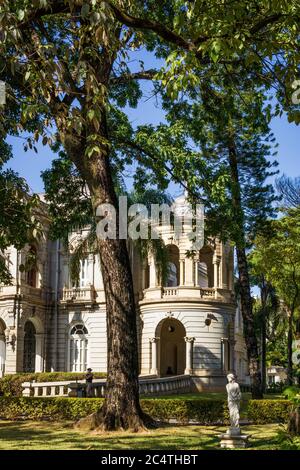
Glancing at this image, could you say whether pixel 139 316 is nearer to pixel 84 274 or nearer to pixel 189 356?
pixel 189 356

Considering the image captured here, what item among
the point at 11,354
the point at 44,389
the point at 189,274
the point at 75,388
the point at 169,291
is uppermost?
the point at 189,274

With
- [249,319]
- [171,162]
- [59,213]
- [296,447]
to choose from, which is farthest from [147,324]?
[296,447]

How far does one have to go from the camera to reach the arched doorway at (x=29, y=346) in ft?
131

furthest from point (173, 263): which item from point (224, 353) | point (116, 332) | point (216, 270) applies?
point (116, 332)

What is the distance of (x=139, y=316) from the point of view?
39344mm

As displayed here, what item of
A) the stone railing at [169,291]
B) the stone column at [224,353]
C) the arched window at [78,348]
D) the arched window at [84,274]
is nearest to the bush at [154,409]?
the stone railing at [169,291]

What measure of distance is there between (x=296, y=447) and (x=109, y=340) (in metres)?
8.49

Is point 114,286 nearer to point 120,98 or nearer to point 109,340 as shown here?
point 109,340

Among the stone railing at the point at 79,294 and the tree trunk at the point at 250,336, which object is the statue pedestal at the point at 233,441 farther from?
the stone railing at the point at 79,294

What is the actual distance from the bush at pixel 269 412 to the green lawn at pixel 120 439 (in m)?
1.67

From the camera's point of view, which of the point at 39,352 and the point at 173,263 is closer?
the point at 39,352

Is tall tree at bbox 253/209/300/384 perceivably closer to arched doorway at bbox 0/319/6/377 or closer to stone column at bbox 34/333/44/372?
stone column at bbox 34/333/44/372

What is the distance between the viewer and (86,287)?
133 feet

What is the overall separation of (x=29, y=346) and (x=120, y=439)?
27.7 metres
